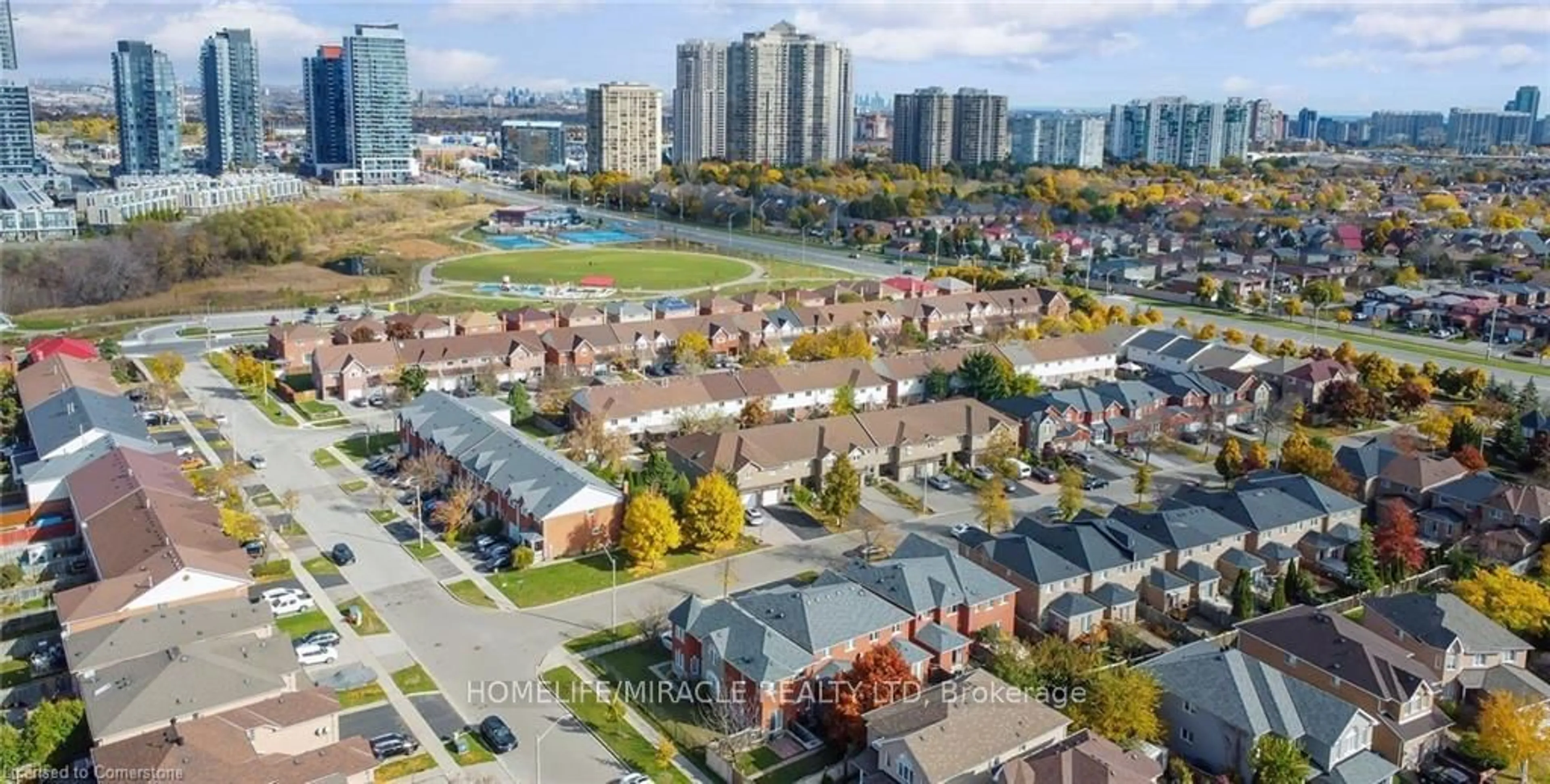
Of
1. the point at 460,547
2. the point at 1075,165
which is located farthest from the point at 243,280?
the point at 1075,165

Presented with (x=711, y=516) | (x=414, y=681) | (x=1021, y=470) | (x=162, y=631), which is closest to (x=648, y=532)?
(x=711, y=516)

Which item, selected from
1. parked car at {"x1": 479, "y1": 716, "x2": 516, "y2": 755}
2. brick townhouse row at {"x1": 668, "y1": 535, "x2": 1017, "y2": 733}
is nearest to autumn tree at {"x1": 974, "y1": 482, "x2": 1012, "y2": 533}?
brick townhouse row at {"x1": 668, "y1": 535, "x2": 1017, "y2": 733}

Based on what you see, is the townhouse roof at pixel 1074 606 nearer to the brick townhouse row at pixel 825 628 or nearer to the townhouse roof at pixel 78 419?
the brick townhouse row at pixel 825 628

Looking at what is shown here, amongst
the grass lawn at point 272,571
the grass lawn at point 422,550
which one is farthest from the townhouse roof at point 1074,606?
the grass lawn at point 272,571

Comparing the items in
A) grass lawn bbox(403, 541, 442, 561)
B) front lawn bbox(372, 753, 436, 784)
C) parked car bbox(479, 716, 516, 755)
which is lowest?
front lawn bbox(372, 753, 436, 784)

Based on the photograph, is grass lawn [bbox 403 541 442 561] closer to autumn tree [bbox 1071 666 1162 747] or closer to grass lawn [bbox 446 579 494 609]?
grass lawn [bbox 446 579 494 609]

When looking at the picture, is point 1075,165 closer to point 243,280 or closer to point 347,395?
point 243,280
